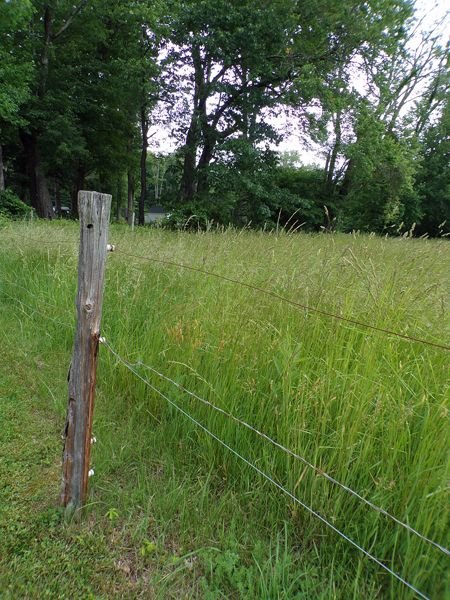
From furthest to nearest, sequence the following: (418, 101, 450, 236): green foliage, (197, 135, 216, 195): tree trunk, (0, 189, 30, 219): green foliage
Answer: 1. (418, 101, 450, 236): green foliage
2. (197, 135, 216, 195): tree trunk
3. (0, 189, 30, 219): green foliage

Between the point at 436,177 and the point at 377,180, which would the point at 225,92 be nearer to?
the point at 377,180

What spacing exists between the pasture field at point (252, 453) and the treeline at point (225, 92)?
24.8 ft

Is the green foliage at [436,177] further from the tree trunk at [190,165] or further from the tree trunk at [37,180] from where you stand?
the tree trunk at [37,180]

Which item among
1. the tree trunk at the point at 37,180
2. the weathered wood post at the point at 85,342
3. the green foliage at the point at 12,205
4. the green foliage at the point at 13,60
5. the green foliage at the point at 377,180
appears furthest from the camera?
the tree trunk at the point at 37,180

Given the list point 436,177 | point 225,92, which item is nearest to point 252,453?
point 225,92

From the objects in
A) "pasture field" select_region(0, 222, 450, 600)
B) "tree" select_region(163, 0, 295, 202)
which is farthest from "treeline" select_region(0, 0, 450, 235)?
"pasture field" select_region(0, 222, 450, 600)

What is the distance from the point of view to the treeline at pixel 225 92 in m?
11.0

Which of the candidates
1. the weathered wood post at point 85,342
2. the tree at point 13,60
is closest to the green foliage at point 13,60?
the tree at point 13,60

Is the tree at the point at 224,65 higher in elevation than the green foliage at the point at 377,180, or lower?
higher

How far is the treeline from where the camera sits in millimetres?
10977

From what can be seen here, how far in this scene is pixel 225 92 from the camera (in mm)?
12062

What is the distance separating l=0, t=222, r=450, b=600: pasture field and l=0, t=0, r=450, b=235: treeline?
7546 mm

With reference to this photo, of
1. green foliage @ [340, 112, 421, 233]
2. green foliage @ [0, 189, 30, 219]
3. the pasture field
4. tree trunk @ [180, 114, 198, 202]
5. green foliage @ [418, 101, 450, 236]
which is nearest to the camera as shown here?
the pasture field

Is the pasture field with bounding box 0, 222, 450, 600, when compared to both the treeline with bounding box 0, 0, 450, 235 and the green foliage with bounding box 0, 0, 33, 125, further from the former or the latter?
the green foliage with bounding box 0, 0, 33, 125
